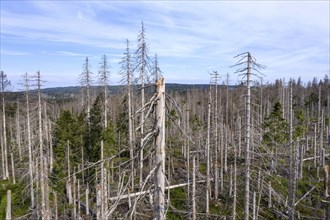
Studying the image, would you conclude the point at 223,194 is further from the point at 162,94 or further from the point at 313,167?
the point at 162,94

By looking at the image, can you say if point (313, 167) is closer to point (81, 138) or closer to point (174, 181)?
point (174, 181)

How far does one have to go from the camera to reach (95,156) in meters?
29.1

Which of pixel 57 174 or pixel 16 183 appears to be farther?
pixel 16 183

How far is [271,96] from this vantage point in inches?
2987

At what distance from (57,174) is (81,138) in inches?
152

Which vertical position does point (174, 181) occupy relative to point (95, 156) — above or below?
below

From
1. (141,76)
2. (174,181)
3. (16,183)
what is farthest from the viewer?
(16,183)

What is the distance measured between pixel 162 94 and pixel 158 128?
586 millimetres

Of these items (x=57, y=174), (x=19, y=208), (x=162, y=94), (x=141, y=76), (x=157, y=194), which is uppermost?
(x=141, y=76)

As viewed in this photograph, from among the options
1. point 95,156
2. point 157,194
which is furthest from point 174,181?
point 157,194

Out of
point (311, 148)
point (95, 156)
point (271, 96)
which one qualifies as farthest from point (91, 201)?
point (271, 96)

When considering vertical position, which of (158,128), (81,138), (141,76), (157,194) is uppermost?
(141,76)

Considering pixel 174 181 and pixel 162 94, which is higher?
pixel 162 94

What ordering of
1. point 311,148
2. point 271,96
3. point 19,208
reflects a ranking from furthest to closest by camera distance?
point 271,96 → point 311,148 → point 19,208
